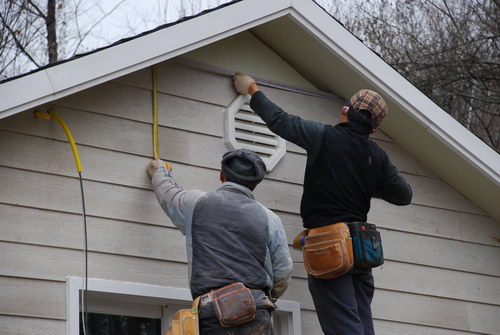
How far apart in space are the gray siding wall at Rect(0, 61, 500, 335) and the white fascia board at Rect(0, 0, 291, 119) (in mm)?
382

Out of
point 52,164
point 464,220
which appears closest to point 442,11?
point 464,220

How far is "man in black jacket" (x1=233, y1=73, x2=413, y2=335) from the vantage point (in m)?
6.16

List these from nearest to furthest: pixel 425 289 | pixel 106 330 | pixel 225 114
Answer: pixel 106 330
pixel 225 114
pixel 425 289

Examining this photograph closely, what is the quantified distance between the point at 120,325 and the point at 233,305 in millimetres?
1096

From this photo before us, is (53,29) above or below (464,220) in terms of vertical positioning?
above

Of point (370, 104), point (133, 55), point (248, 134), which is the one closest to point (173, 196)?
point (133, 55)

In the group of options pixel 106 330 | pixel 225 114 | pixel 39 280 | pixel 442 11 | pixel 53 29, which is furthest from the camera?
pixel 53 29

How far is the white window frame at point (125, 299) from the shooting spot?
573 centimetres

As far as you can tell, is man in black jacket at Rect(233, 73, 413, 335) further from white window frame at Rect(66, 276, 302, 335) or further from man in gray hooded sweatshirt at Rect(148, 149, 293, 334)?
white window frame at Rect(66, 276, 302, 335)

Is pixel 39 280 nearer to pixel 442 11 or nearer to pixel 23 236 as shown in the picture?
pixel 23 236

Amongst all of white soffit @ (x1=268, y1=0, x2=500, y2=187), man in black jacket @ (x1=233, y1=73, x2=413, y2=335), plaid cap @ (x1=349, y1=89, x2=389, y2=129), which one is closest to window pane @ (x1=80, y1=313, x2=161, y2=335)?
man in black jacket @ (x1=233, y1=73, x2=413, y2=335)

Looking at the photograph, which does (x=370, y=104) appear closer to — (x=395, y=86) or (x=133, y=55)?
(x=395, y=86)

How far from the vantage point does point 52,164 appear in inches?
235

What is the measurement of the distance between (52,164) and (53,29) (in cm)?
1026
